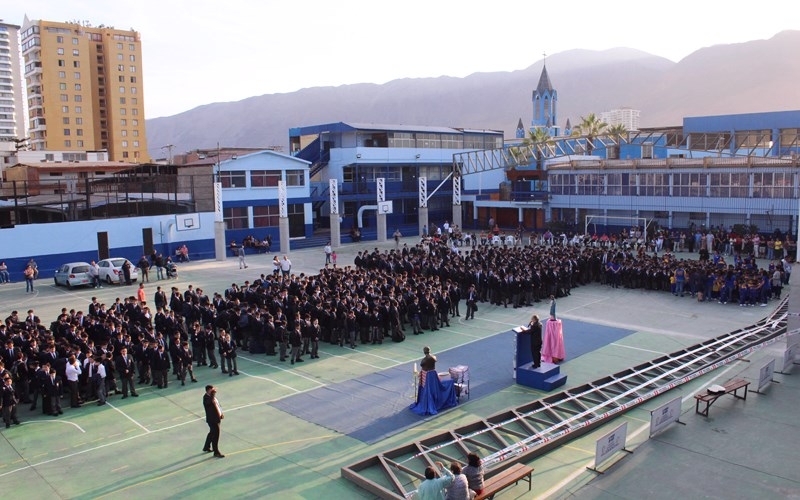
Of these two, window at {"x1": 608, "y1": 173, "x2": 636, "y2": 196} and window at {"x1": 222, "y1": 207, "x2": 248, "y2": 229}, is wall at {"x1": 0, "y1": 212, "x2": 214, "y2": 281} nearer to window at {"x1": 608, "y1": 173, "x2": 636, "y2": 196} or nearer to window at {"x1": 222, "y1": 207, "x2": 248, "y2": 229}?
window at {"x1": 222, "y1": 207, "x2": 248, "y2": 229}

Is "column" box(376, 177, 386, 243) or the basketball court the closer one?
the basketball court

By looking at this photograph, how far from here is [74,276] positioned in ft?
103

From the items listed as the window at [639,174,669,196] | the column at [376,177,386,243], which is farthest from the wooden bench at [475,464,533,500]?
the column at [376,177,386,243]

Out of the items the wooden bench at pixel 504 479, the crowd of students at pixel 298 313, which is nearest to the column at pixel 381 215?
the crowd of students at pixel 298 313

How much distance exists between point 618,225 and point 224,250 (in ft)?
87.8

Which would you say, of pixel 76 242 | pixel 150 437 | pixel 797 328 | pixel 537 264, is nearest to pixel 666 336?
pixel 797 328

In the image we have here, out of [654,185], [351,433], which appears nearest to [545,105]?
[654,185]

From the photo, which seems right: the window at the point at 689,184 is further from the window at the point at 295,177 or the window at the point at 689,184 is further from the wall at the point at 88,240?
the wall at the point at 88,240

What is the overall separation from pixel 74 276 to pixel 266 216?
16661 millimetres

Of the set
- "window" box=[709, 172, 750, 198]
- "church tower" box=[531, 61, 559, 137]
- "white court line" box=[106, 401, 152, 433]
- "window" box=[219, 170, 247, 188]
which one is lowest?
"white court line" box=[106, 401, 152, 433]

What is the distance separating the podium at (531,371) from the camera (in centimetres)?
1591

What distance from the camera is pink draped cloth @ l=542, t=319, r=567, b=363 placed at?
58.3ft

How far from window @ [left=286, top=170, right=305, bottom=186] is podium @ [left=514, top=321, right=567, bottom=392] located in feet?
111

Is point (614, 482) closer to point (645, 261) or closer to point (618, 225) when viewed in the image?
point (645, 261)
